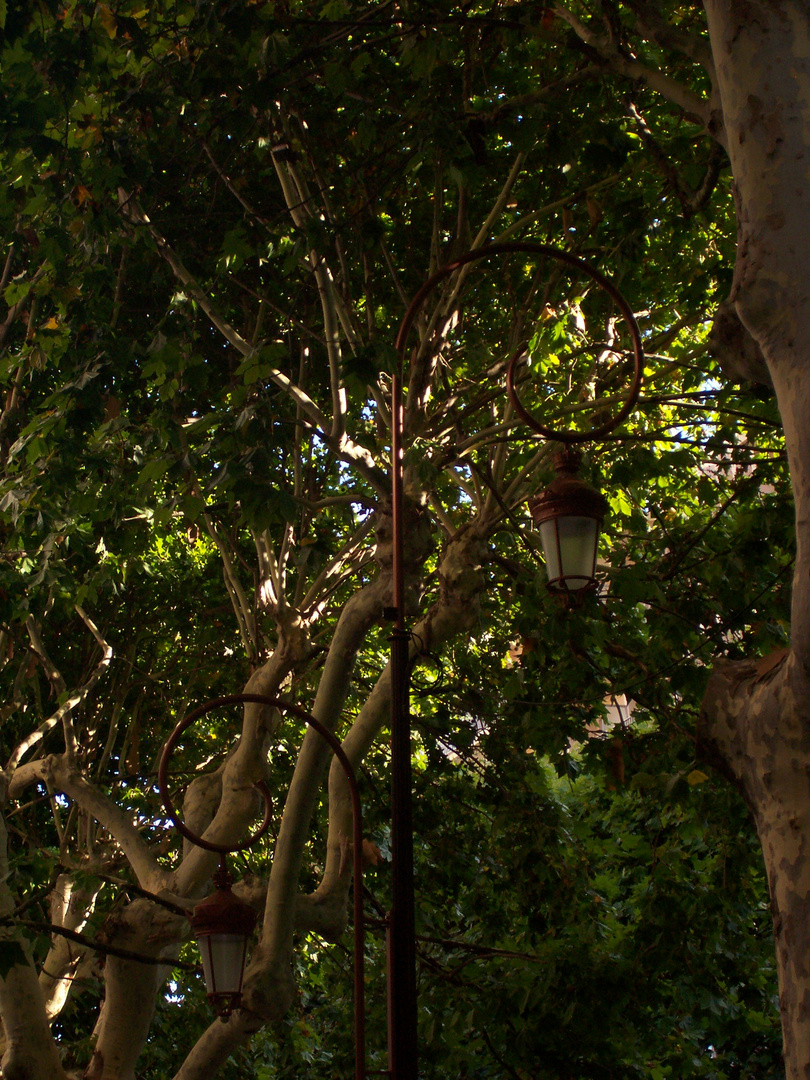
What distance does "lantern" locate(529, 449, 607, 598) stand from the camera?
11.0 feet

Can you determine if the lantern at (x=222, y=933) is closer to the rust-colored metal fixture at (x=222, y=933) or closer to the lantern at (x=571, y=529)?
the rust-colored metal fixture at (x=222, y=933)

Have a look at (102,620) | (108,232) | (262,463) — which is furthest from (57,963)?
(108,232)

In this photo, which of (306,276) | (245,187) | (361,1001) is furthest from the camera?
(306,276)

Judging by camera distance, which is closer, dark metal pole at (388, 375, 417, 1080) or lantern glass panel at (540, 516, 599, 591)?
dark metal pole at (388, 375, 417, 1080)

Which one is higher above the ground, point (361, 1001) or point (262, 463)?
point (262, 463)

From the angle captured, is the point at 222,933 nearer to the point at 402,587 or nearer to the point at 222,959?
the point at 222,959

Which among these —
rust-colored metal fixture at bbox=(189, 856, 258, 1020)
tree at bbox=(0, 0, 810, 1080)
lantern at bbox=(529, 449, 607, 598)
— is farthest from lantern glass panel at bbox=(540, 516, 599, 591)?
rust-colored metal fixture at bbox=(189, 856, 258, 1020)

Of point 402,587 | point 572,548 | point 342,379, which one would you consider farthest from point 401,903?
point 342,379

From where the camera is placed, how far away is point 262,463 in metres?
5.16

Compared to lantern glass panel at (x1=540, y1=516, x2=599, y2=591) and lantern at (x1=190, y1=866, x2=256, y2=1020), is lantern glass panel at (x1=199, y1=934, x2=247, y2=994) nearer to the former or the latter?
lantern at (x1=190, y1=866, x2=256, y2=1020)

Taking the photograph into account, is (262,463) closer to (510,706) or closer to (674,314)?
(510,706)

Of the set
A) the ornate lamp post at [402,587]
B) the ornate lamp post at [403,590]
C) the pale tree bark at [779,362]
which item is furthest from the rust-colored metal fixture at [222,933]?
the pale tree bark at [779,362]

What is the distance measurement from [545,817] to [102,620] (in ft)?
17.7

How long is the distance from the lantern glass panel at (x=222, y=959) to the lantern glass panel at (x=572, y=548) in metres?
2.66
